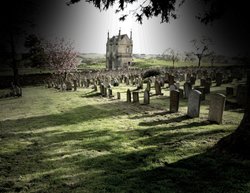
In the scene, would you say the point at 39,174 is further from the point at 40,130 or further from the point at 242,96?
the point at 242,96

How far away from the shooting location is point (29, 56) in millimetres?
41469

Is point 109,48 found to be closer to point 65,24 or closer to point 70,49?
point 70,49

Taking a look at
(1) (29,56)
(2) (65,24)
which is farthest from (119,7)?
(2) (65,24)

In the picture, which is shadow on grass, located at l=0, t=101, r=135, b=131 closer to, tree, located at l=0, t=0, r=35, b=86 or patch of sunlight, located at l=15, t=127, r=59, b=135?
patch of sunlight, located at l=15, t=127, r=59, b=135

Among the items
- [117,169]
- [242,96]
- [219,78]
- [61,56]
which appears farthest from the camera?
[61,56]

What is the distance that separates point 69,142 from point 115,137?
5.05 ft

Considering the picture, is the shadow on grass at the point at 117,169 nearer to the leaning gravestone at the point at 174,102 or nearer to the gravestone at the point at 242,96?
the leaning gravestone at the point at 174,102

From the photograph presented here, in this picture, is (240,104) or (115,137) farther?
(240,104)

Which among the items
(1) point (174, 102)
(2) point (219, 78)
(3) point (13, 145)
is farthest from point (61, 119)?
(2) point (219, 78)

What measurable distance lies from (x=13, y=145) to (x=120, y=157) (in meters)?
3.76

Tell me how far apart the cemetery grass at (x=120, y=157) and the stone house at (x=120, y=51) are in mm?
62727

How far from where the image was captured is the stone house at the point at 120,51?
72.4 m

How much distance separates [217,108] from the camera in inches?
362

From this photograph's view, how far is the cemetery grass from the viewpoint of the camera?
4.80m
